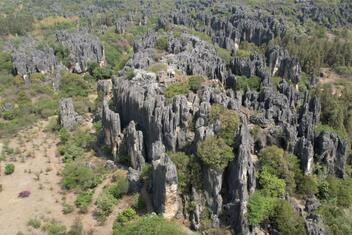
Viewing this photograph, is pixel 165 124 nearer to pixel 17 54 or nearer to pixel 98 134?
pixel 98 134

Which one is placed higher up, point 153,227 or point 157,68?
point 157,68

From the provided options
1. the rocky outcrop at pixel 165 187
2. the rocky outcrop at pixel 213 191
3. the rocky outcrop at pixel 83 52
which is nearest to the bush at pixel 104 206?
the rocky outcrop at pixel 165 187

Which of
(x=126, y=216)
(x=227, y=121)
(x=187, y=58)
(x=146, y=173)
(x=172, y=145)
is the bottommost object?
(x=126, y=216)

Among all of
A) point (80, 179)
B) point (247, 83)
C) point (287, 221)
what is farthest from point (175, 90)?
point (287, 221)

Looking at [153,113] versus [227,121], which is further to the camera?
[153,113]

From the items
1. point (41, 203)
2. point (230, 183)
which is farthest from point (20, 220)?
point (230, 183)

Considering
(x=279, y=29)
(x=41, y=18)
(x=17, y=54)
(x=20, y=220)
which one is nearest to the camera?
(x=20, y=220)

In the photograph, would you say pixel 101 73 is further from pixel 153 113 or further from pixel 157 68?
pixel 153 113
